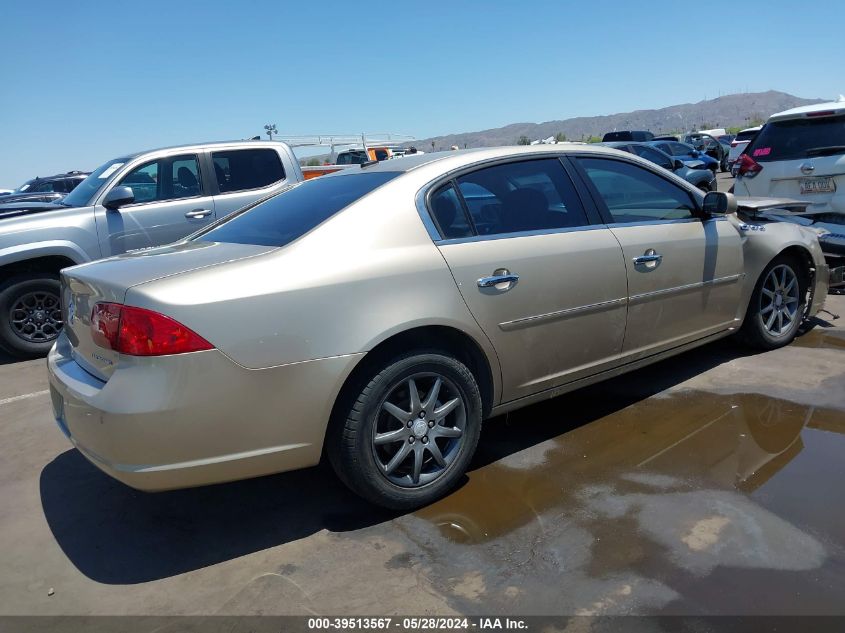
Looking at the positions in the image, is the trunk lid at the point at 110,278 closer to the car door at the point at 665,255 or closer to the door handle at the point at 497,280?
the door handle at the point at 497,280

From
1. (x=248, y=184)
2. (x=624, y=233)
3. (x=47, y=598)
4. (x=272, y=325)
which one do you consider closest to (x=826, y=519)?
(x=624, y=233)

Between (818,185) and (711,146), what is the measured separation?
987 inches

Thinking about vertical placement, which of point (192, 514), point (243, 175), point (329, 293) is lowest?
point (192, 514)

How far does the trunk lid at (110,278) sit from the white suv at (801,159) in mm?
5987

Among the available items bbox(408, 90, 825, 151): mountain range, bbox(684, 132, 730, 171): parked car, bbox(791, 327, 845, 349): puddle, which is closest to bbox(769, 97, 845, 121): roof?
bbox(791, 327, 845, 349): puddle

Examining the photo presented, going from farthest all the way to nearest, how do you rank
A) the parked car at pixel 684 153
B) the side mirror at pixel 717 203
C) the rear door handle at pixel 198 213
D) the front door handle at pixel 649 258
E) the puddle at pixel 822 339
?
the parked car at pixel 684 153, the rear door handle at pixel 198 213, the puddle at pixel 822 339, the side mirror at pixel 717 203, the front door handle at pixel 649 258

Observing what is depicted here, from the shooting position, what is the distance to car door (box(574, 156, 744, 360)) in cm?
400

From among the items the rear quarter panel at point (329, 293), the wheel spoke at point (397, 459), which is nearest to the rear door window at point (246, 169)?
the rear quarter panel at point (329, 293)

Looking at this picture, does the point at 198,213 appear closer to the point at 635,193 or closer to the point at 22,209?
the point at 22,209

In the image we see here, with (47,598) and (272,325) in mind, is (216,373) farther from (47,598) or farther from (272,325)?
(47,598)

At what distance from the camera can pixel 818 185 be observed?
22.4 ft

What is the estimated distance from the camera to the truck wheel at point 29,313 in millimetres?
6242

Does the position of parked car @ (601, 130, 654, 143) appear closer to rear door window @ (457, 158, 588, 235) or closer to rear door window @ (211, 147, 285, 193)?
rear door window @ (211, 147, 285, 193)

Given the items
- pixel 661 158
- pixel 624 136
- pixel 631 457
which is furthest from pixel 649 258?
pixel 624 136
